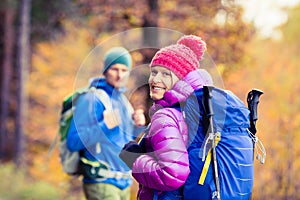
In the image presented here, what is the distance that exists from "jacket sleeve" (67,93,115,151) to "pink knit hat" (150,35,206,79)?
2193mm

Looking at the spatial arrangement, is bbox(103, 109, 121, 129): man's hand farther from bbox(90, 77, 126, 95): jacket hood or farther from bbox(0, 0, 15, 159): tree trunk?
bbox(0, 0, 15, 159): tree trunk

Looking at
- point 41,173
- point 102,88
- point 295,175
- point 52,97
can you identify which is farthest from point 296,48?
point 102,88

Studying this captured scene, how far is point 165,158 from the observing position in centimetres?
358

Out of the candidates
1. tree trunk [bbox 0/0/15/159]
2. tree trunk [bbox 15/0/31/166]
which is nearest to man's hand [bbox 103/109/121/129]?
tree trunk [bbox 15/0/31/166]

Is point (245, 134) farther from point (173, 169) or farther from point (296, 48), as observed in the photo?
point (296, 48)

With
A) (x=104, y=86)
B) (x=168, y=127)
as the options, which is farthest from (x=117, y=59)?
(x=168, y=127)

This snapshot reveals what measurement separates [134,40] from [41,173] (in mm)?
9543

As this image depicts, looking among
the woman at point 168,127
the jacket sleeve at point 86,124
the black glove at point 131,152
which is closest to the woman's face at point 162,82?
the woman at point 168,127

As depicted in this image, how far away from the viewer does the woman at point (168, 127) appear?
11.8 ft

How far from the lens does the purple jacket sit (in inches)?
141

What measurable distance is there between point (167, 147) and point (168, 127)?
13 cm

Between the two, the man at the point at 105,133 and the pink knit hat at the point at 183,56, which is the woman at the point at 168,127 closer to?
the pink knit hat at the point at 183,56

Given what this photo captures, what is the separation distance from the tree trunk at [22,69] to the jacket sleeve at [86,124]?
36.2ft

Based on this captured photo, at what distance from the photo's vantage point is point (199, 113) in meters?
3.66
